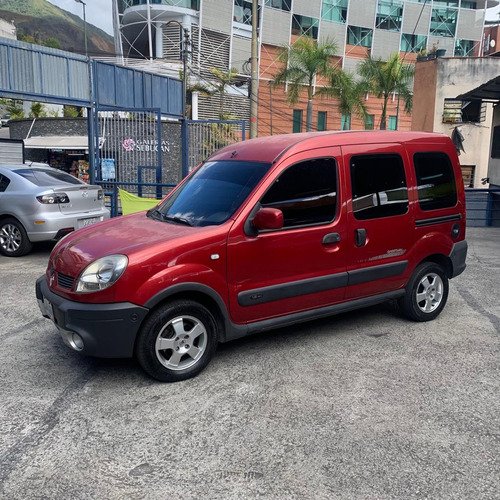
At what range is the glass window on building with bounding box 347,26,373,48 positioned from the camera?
2100 inches

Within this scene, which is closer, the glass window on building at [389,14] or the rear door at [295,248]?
the rear door at [295,248]

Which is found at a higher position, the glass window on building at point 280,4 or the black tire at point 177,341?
the glass window on building at point 280,4

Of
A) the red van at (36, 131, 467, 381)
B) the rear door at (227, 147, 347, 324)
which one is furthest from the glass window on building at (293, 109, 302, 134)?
the rear door at (227, 147, 347, 324)

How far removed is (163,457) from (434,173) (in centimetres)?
390

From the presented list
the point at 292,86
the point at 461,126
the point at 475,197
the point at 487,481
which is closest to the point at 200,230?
the point at 487,481

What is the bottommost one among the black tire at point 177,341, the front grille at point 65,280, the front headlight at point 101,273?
the black tire at point 177,341

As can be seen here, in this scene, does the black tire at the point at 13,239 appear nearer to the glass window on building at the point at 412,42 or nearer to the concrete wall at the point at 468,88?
the concrete wall at the point at 468,88

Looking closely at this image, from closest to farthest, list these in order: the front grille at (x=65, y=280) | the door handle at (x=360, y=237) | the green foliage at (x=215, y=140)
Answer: the front grille at (x=65, y=280), the door handle at (x=360, y=237), the green foliage at (x=215, y=140)

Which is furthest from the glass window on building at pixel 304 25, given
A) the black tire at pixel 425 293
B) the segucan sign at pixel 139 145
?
the black tire at pixel 425 293

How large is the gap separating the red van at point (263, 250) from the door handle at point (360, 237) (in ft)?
0.07

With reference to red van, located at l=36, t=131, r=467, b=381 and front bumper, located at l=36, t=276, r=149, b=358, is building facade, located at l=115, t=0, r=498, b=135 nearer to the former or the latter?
red van, located at l=36, t=131, r=467, b=381

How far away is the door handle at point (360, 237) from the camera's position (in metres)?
4.82

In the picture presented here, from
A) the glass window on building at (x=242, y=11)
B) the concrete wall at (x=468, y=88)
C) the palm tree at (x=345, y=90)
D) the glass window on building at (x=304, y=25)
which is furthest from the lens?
the glass window on building at (x=304, y=25)

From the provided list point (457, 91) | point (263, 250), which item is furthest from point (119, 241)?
point (457, 91)
